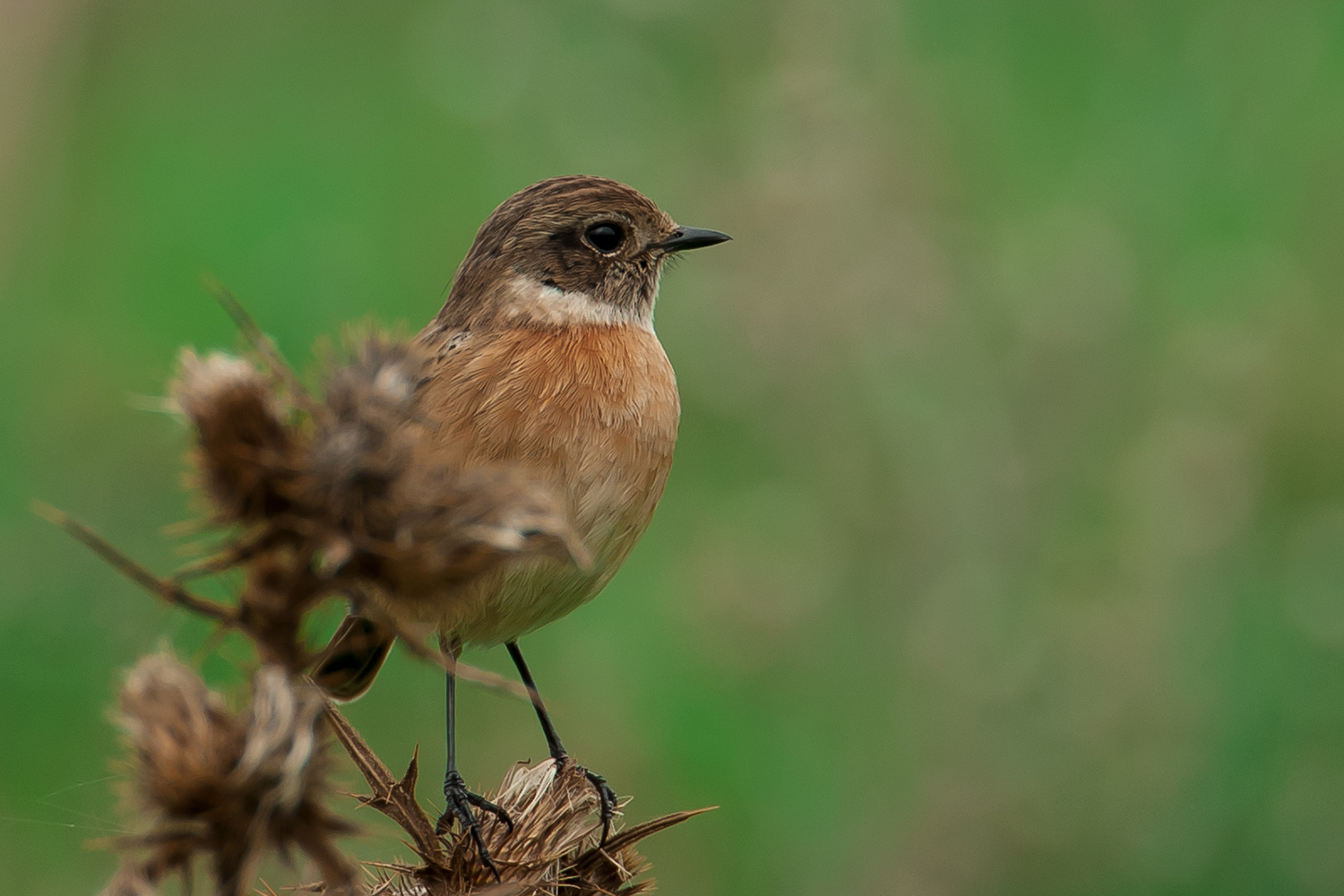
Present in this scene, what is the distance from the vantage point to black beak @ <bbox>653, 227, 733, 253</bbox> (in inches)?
175

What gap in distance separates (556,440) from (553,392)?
162mm

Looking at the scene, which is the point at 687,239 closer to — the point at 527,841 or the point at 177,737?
the point at 527,841

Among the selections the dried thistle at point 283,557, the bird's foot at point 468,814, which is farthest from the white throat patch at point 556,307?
the dried thistle at point 283,557

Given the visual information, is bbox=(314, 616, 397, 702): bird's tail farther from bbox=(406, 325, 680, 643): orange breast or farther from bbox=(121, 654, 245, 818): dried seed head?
bbox=(121, 654, 245, 818): dried seed head

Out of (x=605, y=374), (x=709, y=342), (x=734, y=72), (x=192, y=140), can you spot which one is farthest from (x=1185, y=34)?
(x=192, y=140)

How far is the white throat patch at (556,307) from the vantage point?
13.8 feet

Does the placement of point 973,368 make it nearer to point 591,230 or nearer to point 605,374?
point 591,230

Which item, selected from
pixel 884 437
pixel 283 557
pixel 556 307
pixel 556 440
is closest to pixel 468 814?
pixel 556 440

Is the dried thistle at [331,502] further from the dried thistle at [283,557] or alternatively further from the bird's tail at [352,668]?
the bird's tail at [352,668]

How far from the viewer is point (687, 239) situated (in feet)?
14.8

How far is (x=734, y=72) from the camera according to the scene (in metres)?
7.24

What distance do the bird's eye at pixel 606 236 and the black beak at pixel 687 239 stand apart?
121 mm

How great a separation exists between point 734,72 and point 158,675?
6.10 meters

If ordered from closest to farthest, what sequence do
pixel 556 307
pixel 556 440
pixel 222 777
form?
pixel 222 777 < pixel 556 440 < pixel 556 307
